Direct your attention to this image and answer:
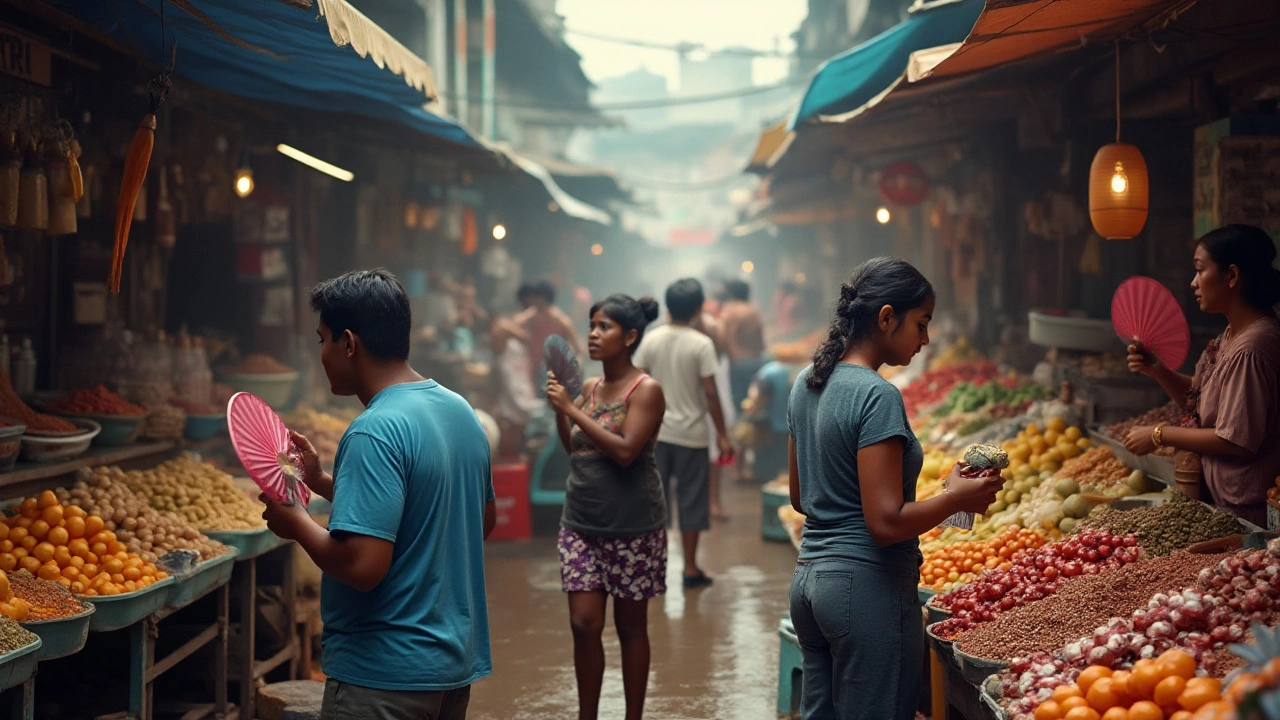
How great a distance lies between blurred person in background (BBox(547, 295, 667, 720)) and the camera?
16.1 ft

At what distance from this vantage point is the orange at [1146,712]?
2.75 m

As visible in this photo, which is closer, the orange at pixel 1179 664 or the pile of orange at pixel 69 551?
the orange at pixel 1179 664

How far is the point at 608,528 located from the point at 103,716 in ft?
6.83

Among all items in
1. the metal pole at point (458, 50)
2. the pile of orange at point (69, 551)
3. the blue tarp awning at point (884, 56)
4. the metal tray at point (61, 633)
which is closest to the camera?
the metal tray at point (61, 633)

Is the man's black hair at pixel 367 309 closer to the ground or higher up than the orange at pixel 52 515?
higher up

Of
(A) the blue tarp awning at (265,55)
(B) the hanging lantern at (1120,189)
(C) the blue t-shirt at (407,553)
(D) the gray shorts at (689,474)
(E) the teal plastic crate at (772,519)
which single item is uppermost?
(A) the blue tarp awning at (265,55)

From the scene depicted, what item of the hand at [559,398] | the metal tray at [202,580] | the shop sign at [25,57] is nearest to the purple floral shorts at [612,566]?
the hand at [559,398]

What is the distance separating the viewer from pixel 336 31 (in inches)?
187

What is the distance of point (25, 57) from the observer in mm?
5527

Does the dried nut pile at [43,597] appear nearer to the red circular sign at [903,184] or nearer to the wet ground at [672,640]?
the wet ground at [672,640]

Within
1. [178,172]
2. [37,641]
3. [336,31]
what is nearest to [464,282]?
[178,172]

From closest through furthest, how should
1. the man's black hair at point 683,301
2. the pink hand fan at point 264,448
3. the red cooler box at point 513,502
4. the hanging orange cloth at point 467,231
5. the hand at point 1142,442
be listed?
the pink hand fan at point 264,448 < the hand at point 1142,442 < the man's black hair at point 683,301 < the red cooler box at point 513,502 < the hanging orange cloth at point 467,231

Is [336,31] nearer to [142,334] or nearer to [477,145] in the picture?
[142,334]

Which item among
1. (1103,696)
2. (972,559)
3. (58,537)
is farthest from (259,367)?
(1103,696)
